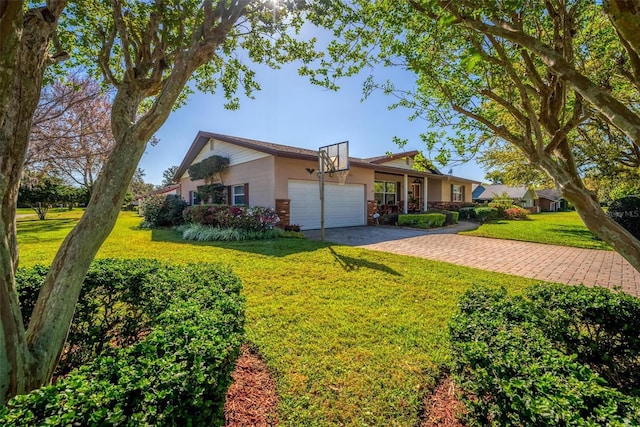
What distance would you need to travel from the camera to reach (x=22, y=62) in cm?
204

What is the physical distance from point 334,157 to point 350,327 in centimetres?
909

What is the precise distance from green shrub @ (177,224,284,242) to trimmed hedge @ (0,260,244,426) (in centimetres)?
737

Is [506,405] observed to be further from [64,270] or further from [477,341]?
[64,270]

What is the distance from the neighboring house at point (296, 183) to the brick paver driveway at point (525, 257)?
347 centimetres

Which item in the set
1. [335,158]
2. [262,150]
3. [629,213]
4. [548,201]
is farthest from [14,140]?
[548,201]

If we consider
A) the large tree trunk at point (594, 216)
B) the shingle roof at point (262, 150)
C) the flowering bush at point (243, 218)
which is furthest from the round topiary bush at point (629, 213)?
the flowering bush at point (243, 218)

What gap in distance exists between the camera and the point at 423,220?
14719mm

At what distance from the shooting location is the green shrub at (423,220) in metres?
14.7

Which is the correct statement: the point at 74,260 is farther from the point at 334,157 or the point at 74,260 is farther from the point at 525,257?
the point at 334,157

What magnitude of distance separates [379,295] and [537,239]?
32.2ft

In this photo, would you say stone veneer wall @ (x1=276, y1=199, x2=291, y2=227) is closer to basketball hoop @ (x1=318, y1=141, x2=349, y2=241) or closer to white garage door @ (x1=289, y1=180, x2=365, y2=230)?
white garage door @ (x1=289, y1=180, x2=365, y2=230)

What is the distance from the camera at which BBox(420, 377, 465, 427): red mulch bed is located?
7.20ft

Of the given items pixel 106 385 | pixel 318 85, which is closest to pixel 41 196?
pixel 318 85

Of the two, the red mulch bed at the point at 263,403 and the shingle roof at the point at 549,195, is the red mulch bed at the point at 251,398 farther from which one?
the shingle roof at the point at 549,195
